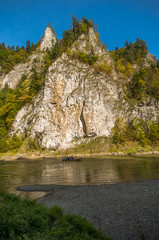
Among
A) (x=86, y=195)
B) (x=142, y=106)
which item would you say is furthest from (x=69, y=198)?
(x=142, y=106)

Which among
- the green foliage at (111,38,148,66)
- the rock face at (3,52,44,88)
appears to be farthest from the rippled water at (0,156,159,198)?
the green foliage at (111,38,148,66)

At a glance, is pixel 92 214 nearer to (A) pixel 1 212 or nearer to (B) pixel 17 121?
(A) pixel 1 212

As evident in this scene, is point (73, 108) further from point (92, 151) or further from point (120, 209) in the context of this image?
point (120, 209)

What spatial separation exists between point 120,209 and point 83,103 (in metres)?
49.0

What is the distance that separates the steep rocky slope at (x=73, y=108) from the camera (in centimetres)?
5450

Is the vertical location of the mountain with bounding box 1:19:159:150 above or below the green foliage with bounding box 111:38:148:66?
below

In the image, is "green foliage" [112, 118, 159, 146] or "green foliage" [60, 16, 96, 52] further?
"green foliage" [60, 16, 96, 52]

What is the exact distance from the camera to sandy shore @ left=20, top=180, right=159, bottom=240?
271 inches

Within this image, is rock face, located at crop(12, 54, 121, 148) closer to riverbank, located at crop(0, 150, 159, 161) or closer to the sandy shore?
riverbank, located at crop(0, 150, 159, 161)

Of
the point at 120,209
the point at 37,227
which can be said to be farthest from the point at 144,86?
the point at 37,227

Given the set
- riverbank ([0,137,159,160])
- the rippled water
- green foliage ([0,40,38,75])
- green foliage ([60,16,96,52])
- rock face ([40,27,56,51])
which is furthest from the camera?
rock face ([40,27,56,51])

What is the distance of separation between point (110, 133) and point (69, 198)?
43.7 meters

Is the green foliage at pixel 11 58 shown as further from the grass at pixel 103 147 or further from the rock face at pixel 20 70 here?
the grass at pixel 103 147

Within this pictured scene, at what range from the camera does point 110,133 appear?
2117 inches
